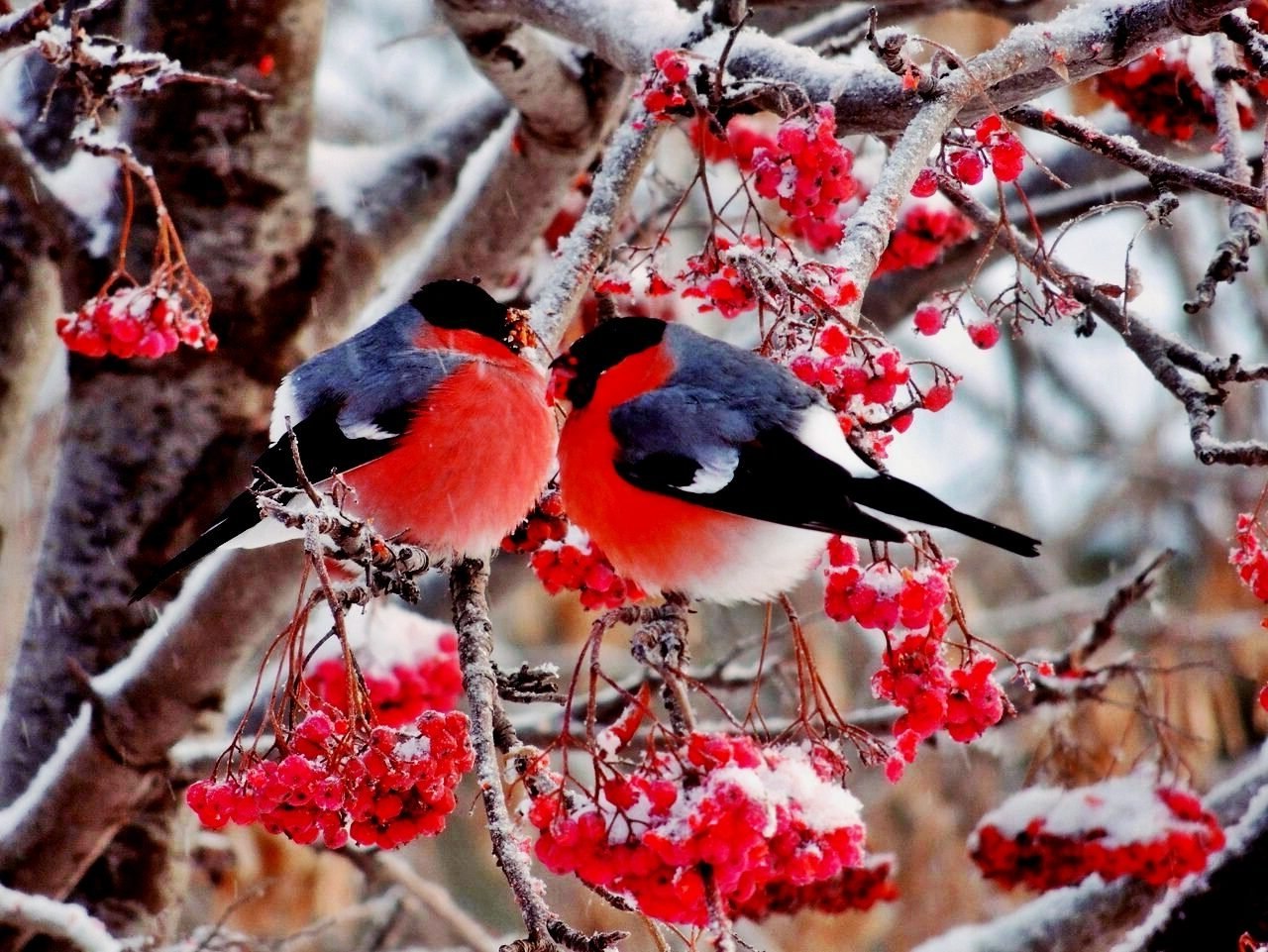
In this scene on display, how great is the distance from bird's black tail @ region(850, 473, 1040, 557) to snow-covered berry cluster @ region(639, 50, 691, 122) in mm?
695

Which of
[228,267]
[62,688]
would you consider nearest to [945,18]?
[228,267]

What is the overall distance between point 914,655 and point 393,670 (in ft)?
5.73

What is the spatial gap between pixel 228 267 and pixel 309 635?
3.65ft

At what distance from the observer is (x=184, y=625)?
122 inches

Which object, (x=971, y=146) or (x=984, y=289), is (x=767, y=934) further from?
(x=971, y=146)

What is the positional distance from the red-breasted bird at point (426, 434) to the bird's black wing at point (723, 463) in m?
0.32

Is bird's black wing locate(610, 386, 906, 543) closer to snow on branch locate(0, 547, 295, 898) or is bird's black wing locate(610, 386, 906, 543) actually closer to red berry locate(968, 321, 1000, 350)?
red berry locate(968, 321, 1000, 350)

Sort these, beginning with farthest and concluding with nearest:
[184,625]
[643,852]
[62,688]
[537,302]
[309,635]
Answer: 1. [309,635]
2. [62,688]
3. [184,625]
4. [537,302]
5. [643,852]

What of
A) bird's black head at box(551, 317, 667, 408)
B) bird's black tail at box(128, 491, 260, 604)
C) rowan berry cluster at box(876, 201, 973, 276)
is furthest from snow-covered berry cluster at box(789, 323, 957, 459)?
rowan berry cluster at box(876, 201, 973, 276)

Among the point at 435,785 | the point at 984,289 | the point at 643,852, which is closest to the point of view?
the point at 643,852

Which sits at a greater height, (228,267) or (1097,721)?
(228,267)

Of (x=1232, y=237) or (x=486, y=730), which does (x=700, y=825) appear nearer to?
(x=486, y=730)

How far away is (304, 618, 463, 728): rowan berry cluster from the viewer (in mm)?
3221

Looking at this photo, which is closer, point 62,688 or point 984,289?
point 62,688
